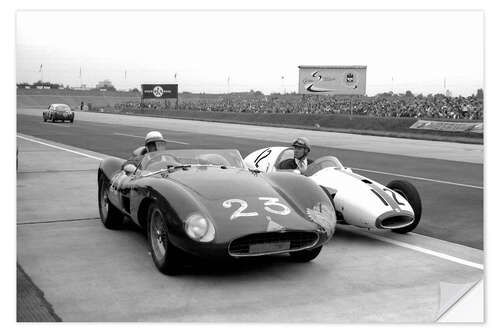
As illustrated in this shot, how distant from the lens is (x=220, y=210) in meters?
5.05

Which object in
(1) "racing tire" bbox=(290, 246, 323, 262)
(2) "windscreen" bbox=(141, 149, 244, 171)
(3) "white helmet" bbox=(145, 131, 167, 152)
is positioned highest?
(3) "white helmet" bbox=(145, 131, 167, 152)

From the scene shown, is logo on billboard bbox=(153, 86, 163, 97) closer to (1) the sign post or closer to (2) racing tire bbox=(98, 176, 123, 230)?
(1) the sign post

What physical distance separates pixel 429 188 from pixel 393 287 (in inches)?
229

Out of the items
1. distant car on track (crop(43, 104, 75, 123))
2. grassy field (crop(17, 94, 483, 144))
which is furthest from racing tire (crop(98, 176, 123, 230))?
grassy field (crop(17, 94, 483, 144))

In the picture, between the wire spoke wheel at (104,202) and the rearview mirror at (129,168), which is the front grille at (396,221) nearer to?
the rearview mirror at (129,168)

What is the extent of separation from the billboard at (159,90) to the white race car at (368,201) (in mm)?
2121

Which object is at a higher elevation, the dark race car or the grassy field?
the grassy field

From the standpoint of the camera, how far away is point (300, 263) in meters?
5.59

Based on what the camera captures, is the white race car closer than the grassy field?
Yes

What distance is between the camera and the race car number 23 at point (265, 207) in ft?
16.5

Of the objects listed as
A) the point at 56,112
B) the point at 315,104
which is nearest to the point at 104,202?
the point at 56,112

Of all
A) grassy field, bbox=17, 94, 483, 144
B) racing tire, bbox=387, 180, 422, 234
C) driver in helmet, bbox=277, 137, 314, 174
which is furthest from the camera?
grassy field, bbox=17, 94, 483, 144

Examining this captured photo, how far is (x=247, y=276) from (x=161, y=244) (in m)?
0.80

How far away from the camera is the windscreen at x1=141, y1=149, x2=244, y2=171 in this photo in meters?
6.33
